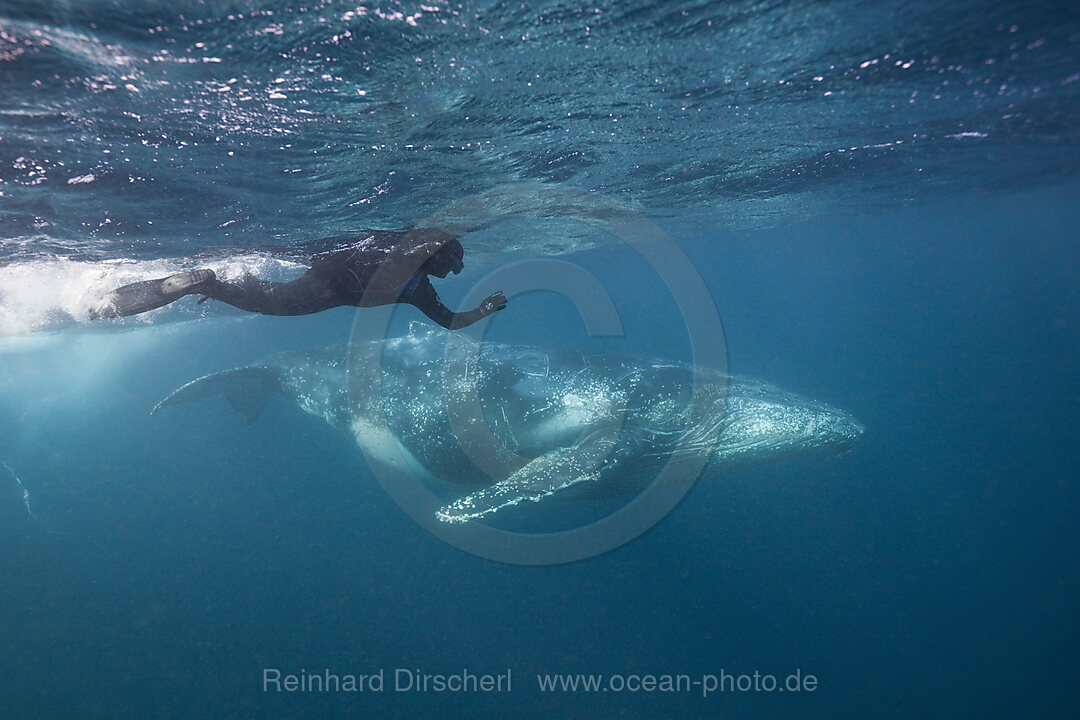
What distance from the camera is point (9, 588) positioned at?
65.5 feet

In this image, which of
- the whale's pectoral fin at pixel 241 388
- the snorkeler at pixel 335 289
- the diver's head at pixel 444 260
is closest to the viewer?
the snorkeler at pixel 335 289

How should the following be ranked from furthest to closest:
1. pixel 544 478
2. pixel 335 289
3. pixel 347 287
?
pixel 544 478 < pixel 347 287 < pixel 335 289

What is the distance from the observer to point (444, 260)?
868 centimetres

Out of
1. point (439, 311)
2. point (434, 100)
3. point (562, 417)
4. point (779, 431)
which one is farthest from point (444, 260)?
point (779, 431)

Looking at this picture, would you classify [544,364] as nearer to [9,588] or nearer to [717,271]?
[9,588]

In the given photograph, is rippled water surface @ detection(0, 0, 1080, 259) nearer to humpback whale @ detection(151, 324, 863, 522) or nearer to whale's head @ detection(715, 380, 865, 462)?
humpback whale @ detection(151, 324, 863, 522)

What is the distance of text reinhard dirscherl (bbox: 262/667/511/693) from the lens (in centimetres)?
1319

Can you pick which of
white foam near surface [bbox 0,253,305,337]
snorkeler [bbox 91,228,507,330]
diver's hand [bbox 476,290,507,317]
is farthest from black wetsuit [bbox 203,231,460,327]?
white foam near surface [bbox 0,253,305,337]

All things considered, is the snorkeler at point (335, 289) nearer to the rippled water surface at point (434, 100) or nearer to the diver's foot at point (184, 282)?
the diver's foot at point (184, 282)

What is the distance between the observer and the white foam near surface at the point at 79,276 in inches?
553

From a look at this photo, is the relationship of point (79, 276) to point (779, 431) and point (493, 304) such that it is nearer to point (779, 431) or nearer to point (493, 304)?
point (493, 304)

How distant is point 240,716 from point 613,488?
1131 centimetres

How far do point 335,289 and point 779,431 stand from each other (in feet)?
29.2

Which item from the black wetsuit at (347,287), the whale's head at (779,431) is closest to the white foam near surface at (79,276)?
the black wetsuit at (347,287)
